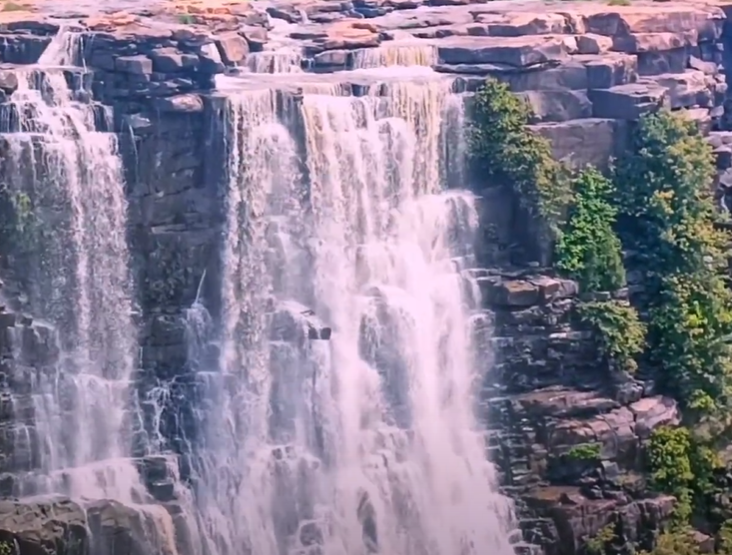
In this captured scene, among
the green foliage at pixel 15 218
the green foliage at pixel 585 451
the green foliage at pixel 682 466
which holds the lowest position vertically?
the green foliage at pixel 682 466

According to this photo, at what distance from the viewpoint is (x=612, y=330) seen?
82.3 feet

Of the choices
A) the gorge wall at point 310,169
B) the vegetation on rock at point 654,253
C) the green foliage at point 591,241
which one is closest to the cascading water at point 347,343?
the gorge wall at point 310,169

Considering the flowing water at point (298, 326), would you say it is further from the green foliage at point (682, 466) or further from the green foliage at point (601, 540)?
the green foliage at point (682, 466)

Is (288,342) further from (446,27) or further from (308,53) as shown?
(446,27)

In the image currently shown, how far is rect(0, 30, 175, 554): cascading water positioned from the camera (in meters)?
22.8

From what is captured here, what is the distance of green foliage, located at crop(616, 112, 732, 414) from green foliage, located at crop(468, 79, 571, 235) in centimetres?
153

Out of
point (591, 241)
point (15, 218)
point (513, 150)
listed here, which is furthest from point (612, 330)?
point (15, 218)

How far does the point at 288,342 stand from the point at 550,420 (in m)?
4.40

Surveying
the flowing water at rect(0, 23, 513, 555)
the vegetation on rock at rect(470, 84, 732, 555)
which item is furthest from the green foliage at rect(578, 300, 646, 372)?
the flowing water at rect(0, 23, 513, 555)

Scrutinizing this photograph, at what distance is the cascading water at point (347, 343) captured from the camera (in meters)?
23.9

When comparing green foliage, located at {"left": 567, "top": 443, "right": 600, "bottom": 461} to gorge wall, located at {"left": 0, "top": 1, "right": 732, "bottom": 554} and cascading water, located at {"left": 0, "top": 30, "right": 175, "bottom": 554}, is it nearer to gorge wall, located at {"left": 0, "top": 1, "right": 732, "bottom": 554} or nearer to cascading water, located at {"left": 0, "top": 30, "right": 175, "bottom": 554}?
gorge wall, located at {"left": 0, "top": 1, "right": 732, "bottom": 554}

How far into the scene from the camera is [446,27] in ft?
90.2

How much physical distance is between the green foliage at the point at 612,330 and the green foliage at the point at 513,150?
1432mm

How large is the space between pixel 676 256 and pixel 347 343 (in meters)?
5.79
